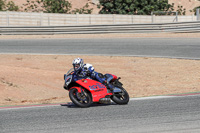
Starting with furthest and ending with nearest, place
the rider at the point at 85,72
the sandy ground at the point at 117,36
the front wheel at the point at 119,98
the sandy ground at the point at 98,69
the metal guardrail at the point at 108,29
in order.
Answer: the metal guardrail at the point at 108,29 → the sandy ground at the point at 117,36 → the sandy ground at the point at 98,69 → the front wheel at the point at 119,98 → the rider at the point at 85,72

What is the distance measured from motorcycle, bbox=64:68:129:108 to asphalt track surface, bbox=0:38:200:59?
33.8 ft

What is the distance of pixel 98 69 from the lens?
16875 mm

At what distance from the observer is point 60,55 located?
68.0ft

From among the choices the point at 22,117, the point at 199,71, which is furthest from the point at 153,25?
the point at 22,117

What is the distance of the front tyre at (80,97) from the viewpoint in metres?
9.25

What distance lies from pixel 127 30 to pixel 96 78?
1851 centimetres

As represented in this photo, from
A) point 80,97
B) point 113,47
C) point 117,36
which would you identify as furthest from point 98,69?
point 117,36

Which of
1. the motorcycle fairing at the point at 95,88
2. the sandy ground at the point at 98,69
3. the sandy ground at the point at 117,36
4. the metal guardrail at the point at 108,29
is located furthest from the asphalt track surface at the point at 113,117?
the metal guardrail at the point at 108,29

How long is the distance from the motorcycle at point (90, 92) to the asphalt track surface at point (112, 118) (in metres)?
0.19

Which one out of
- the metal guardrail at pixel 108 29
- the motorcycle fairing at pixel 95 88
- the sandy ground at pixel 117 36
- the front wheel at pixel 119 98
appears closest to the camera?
the motorcycle fairing at pixel 95 88

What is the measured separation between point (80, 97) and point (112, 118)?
1.68m

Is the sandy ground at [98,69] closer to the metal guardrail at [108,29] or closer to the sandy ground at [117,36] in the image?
the sandy ground at [117,36]

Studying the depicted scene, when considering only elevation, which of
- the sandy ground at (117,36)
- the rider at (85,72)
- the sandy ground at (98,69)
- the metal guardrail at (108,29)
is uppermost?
the metal guardrail at (108,29)

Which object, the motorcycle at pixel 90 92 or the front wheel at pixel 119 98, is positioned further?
the front wheel at pixel 119 98
